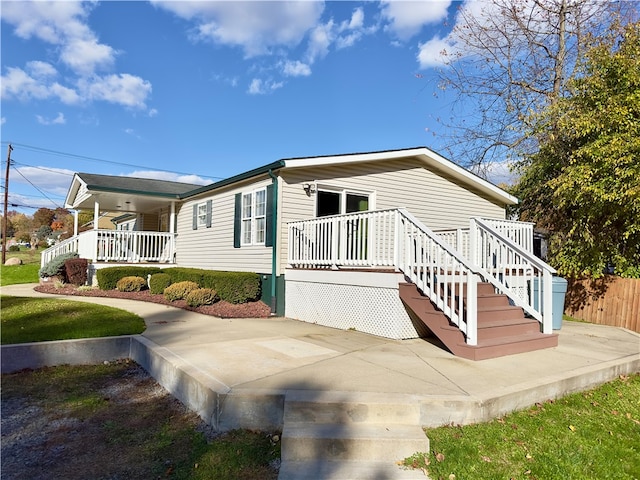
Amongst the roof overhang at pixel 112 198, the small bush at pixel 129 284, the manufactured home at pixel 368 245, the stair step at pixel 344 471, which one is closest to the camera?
the stair step at pixel 344 471

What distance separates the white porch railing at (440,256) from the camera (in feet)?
18.0

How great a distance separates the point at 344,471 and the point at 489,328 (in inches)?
137

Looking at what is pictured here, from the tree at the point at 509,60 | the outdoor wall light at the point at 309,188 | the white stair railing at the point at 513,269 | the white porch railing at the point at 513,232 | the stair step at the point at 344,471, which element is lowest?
the stair step at the point at 344,471

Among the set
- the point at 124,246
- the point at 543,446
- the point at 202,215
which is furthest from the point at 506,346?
the point at 124,246

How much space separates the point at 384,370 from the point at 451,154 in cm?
1384

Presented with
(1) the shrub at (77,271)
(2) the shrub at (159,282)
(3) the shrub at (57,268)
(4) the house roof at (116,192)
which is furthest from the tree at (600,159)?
(3) the shrub at (57,268)

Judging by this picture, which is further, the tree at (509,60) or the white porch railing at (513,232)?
the tree at (509,60)

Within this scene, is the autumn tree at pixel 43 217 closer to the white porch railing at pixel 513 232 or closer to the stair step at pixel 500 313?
the white porch railing at pixel 513 232

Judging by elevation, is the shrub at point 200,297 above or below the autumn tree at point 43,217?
below

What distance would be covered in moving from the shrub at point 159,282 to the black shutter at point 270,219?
12.2 feet

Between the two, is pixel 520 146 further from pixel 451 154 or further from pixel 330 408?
pixel 330 408

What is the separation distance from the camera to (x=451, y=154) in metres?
16.5

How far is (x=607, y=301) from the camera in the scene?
30.7 ft

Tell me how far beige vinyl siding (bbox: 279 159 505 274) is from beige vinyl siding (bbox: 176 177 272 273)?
733 millimetres
